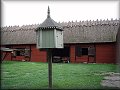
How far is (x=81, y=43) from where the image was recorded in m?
25.8

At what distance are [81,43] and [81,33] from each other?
166cm

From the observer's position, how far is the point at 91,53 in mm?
25266

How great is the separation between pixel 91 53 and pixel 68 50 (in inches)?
165

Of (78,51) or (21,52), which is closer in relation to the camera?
(78,51)

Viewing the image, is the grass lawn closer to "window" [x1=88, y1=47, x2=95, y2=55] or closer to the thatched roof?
"window" [x1=88, y1=47, x2=95, y2=55]

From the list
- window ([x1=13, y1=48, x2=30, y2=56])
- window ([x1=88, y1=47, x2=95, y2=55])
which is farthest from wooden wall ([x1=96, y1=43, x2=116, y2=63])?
window ([x1=13, y1=48, x2=30, y2=56])

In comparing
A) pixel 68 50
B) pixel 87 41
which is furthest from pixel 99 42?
pixel 68 50

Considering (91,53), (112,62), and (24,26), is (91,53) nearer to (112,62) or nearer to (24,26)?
(112,62)

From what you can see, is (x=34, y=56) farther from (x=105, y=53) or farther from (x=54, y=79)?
(x=54, y=79)

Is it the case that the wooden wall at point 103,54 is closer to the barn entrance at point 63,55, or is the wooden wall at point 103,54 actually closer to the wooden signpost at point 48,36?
the barn entrance at point 63,55

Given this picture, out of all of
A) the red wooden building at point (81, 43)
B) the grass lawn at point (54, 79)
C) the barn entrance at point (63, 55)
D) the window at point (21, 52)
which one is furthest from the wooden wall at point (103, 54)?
the grass lawn at point (54, 79)

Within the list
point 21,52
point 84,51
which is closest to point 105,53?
point 84,51

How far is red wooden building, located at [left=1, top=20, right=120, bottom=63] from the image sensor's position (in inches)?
976

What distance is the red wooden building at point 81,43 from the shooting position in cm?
2480
